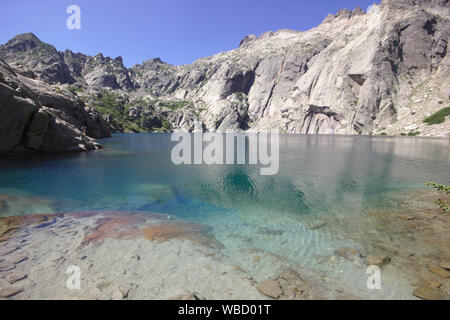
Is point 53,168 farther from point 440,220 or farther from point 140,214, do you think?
point 440,220

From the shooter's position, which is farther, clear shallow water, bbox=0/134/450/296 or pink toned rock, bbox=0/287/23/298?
clear shallow water, bbox=0/134/450/296

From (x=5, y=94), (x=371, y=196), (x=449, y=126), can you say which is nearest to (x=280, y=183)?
(x=371, y=196)

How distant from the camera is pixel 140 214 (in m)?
14.7

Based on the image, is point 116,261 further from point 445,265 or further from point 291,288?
point 445,265

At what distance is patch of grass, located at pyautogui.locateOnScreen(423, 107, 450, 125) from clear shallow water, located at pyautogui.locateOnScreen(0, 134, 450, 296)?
3763 inches

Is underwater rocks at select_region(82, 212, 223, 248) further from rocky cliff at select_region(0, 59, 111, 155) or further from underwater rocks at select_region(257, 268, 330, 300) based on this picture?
rocky cliff at select_region(0, 59, 111, 155)

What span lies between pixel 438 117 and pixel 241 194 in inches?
5117

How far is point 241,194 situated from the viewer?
19.9 m

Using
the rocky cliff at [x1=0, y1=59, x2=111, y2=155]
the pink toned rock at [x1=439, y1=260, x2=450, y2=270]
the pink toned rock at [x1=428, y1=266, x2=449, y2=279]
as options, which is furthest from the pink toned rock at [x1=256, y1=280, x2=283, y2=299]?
the rocky cliff at [x1=0, y1=59, x2=111, y2=155]

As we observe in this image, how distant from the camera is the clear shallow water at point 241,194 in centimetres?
1202

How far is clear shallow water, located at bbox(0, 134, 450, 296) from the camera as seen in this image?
473 inches

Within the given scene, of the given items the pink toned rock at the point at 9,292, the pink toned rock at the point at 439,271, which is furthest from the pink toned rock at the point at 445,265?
the pink toned rock at the point at 9,292

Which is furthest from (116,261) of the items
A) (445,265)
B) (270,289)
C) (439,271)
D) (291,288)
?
(445,265)
